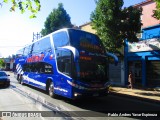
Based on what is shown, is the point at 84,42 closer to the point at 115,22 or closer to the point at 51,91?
the point at 51,91

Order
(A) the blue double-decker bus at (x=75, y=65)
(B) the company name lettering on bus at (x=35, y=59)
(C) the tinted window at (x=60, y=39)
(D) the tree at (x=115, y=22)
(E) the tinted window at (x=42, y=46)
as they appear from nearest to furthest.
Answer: (A) the blue double-decker bus at (x=75, y=65)
(C) the tinted window at (x=60, y=39)
(E) the tinted window at (x=42, y=46)
(B) the company name lettering on bus at (x=35, y=59)
(D) the tree at (x=115, y=22)

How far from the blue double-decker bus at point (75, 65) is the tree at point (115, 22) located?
5.99m

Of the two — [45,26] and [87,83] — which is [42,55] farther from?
[45,26]

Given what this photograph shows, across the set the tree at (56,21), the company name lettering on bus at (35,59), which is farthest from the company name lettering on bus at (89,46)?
the tree at (56,21)

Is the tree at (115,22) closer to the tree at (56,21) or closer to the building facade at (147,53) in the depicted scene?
the building facade at (147,53)

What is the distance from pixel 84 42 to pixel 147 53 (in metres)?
10.9

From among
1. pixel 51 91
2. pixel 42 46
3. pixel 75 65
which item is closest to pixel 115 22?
pixel 42 46

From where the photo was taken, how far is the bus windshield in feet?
43.3

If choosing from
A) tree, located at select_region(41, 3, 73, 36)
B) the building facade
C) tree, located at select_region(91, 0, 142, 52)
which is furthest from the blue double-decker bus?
tree, located at select_region(41, 3, 73, 36)

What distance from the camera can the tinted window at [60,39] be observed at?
45.0ft

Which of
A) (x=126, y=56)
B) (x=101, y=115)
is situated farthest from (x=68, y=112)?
(x=126, y=56)

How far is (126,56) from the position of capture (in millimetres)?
25453

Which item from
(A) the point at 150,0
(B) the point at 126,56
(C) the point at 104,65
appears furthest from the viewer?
(B) the point at 126,56

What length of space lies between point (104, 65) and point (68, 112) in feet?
12.4
